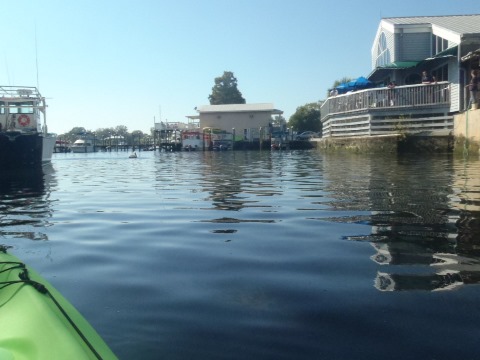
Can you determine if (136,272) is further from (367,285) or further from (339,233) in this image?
(339,233)

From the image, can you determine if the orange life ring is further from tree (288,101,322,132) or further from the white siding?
tree (288,101,322,132)

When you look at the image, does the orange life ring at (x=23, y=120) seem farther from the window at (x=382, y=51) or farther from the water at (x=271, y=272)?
the window at (x=382, y=51)

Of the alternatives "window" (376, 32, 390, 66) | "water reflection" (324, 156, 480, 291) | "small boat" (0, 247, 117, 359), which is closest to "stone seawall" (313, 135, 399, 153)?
"window" (376, 32, 390, 66)

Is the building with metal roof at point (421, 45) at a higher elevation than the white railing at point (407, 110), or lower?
higher

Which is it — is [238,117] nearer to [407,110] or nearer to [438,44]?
[438,44]

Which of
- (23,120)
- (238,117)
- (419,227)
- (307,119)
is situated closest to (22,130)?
(23,120)

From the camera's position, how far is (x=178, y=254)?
4633mm

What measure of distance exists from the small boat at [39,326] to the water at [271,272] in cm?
53

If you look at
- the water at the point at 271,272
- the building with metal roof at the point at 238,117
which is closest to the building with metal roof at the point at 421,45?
the water at the point at 271,272

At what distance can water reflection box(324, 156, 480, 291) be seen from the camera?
3.66 metres

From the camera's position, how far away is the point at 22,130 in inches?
855

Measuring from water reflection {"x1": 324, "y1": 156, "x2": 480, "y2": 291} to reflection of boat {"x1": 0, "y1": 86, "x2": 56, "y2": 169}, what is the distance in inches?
560

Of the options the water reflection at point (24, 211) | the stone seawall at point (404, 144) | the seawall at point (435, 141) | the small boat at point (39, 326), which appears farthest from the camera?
the stone seawall at point (404, 144)

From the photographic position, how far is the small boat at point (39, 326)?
70.6 inches
